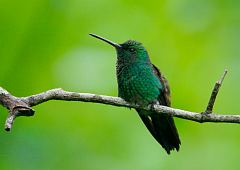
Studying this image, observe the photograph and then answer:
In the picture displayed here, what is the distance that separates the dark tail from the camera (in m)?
5.79

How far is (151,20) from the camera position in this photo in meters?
5.91

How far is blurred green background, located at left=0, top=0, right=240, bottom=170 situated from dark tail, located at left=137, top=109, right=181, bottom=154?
0.09 m

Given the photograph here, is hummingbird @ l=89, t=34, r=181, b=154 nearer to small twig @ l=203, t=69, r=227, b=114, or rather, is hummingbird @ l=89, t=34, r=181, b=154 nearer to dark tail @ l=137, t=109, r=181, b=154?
dark tail @ l=137, t=109, r=181, b=154

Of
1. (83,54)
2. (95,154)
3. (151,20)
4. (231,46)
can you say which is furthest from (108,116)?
(231,46)

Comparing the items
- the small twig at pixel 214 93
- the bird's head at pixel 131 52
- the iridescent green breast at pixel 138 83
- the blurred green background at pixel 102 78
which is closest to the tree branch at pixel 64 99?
the small twig at pixel 214 93

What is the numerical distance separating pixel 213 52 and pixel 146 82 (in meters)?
0.79

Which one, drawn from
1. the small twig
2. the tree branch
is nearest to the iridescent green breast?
the tree branch

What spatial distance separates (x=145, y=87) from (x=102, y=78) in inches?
18.8

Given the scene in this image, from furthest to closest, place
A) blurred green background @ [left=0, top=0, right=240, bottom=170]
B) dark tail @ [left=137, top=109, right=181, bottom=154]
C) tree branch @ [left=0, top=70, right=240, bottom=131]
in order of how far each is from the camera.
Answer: dark tail @ [left=137, top=109, right=181, bottom=154]
blurred green background @ [left=0, top=0, right=240, bottom=170]
tree branch @ [left=0, top=70, right=240, bottom=131]

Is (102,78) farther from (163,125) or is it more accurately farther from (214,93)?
(214,93)

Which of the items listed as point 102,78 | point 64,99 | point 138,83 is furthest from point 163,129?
point 64,99

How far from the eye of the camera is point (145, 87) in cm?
602

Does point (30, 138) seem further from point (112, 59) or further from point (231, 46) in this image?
point (231, 46)

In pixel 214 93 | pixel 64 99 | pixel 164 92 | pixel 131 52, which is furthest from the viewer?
pixel 131 52
